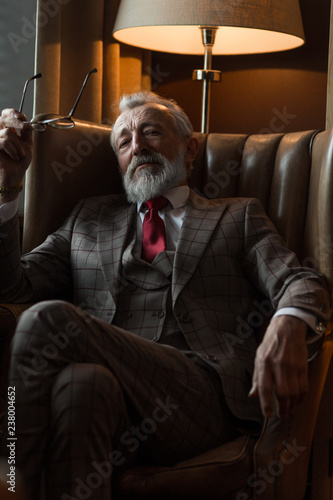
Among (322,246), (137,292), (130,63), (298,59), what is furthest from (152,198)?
(298,59)

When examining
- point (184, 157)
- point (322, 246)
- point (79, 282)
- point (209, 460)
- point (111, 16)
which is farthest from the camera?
point (111, 16)

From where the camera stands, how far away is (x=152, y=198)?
176 cm

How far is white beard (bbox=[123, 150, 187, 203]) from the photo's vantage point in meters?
1.76

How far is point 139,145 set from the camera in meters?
1.79

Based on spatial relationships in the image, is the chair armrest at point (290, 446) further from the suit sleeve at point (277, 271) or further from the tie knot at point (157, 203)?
the tie knot at point (157, 203)

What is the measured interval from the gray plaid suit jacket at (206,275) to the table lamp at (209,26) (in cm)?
66

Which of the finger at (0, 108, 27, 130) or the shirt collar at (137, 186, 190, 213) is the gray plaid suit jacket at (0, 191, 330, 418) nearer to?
the shirt collar at (137, 186, 190, 213)

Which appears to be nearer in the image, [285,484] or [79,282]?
[285,484]

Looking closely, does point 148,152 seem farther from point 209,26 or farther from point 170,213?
point 209,26

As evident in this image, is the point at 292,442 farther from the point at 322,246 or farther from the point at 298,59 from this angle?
the point at 298,59

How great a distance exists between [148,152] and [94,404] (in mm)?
888

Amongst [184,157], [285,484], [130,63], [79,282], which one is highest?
[130,63]

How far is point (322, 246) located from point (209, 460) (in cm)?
61

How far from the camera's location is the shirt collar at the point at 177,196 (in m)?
1.76
